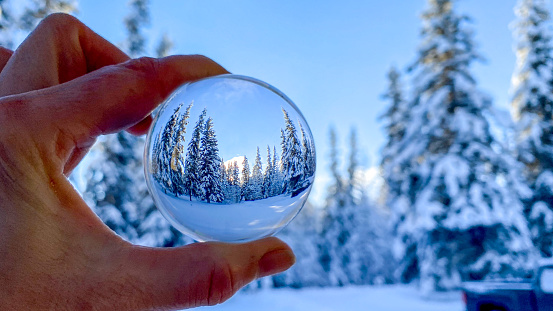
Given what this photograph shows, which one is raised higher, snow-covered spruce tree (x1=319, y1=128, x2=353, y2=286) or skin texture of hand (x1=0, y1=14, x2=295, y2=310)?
skin texture of hand (x1=0, y1=14, x2=295, y2=310)

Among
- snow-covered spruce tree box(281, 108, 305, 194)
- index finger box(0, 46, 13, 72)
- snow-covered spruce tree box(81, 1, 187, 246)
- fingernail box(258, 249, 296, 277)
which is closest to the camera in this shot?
snow-covered spruce tree box(281, 108, 305, 194)

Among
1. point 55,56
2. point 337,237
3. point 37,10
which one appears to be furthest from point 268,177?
point 337,237

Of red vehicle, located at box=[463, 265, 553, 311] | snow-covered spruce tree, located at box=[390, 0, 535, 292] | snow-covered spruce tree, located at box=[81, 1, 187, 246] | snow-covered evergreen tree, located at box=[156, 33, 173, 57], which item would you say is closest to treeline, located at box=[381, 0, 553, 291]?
snow-covered spruce tree, located at box=[390, 0, 535, 292]

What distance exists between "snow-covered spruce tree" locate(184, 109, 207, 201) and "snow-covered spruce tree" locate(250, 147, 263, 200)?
0.65ft

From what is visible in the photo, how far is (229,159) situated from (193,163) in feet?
0.46

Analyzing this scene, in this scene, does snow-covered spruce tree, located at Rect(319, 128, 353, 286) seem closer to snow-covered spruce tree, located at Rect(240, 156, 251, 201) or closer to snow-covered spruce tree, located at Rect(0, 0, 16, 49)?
snow-covered spruce tree, located at Rect(0, 0, 16, 49)

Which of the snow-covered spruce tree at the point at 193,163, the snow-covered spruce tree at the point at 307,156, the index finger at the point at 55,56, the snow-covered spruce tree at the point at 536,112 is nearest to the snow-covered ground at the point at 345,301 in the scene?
the snow-covered spruce tree at the point at 536,112

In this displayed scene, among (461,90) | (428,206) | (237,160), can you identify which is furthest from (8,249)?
(461,90)

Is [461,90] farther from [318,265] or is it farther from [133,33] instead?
[318,265]

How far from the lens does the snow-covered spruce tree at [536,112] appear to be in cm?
1566

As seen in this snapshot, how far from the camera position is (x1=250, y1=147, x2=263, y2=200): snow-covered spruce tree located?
1.35 meters

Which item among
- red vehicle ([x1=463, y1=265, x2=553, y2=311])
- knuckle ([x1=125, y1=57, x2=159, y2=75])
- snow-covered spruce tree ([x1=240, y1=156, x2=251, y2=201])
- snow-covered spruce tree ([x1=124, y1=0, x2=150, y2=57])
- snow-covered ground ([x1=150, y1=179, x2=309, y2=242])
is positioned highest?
snow-covered spruce tree ([x1=124, y1=0, x2=150, y2=57])

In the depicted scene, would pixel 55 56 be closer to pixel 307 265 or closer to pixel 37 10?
pixel 37 10

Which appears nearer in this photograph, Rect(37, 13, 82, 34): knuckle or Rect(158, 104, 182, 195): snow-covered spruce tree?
Rect(158, 104, 182, 195): snow-covered spruce tree
